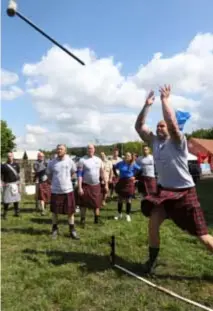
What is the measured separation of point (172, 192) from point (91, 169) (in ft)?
13.5

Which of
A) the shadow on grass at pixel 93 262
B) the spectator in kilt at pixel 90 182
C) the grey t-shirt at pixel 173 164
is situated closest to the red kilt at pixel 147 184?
the spectator in kilt at pixel 90 182

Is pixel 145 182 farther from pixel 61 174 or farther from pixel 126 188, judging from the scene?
pixel 61 174

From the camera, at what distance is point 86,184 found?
8.93m

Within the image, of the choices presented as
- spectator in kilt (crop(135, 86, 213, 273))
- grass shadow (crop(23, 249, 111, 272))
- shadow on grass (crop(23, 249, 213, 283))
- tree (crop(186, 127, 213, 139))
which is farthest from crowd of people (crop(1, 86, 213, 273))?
tree (crop(186, 127, 213, 139))

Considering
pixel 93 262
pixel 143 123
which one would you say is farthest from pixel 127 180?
pixel 143 123

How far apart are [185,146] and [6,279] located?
7.55ft

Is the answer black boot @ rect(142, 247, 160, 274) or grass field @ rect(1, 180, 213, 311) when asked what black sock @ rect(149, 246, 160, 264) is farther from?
grass field @ rect(1, 180, 213, 311)

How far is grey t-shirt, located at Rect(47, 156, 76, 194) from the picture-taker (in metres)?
7.56

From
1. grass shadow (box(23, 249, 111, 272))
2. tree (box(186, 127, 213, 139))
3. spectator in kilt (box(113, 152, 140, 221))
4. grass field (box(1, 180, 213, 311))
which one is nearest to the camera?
grass field (box(1, 180, 213, 311))

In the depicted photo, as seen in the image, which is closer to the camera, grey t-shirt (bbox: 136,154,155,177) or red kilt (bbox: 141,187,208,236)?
red kilt (bbox: 141,187,208,236)

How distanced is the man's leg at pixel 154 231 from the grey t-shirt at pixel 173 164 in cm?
29

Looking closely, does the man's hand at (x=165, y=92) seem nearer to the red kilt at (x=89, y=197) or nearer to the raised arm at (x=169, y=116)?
the raised arm at (x=169, y=116)

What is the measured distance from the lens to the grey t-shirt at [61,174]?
7559 mm

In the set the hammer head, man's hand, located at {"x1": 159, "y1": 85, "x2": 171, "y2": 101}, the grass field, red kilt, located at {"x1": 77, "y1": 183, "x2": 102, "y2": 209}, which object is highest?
the hammer head
